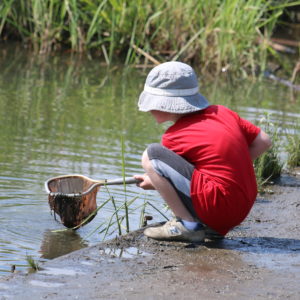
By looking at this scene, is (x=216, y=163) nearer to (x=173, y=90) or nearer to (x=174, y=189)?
(x=174, y=189)

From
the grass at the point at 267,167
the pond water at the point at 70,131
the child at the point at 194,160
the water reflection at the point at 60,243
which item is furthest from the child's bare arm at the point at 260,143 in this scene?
the grass at the point at 267,167

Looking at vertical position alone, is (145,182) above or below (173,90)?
below

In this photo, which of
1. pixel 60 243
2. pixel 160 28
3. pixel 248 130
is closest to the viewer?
pixel 248 130

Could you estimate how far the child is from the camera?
144 inches

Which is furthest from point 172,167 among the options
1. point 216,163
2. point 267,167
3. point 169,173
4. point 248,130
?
point 267,167

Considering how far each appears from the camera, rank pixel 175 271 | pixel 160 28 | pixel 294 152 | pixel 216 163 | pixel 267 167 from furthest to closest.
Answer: pixel 160 28 → pixel 294 152 → pixel 267 167 → pixel 216 163 → pixel 175 271

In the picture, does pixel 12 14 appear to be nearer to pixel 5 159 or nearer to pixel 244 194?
pixel 5 159

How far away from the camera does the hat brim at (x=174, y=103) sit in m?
3.67

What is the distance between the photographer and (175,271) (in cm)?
338

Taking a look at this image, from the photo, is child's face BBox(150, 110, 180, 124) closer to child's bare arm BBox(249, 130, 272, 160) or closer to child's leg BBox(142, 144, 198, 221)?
child's leg BBox(142, 144, 198, 221)

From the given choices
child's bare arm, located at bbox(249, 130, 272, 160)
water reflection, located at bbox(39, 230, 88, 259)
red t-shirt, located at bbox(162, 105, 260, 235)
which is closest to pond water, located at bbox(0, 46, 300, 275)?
water reflection, located at bbox(39, 230, 88, 259)

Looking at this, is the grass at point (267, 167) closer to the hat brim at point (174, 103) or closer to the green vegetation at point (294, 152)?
the green vegetation at point (294, 152)

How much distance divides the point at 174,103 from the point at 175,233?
656mm

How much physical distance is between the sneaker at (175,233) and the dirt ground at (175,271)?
38mm
